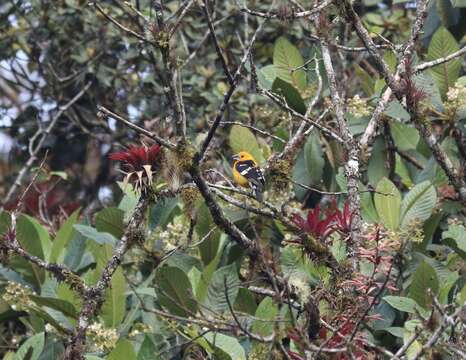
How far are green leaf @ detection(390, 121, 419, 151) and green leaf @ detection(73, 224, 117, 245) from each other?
175 centimetres

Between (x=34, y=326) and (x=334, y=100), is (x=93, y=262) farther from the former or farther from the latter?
(x=334, y=100)

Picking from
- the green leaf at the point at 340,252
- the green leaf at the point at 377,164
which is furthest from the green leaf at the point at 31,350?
the green leaf at the point at 377,164

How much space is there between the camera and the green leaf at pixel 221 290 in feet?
15.9

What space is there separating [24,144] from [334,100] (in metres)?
5.12

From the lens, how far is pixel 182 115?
3.61 meters

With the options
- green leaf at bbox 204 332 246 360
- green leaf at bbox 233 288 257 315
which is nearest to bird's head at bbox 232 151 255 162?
green leaf at bbox 233 288 257 315

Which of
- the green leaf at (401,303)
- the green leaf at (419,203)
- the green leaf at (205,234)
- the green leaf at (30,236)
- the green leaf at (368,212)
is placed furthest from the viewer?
the green leaf at (30,236)

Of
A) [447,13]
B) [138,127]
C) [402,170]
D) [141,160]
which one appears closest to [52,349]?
[141,160]

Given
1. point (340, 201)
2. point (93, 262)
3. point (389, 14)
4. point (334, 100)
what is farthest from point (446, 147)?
point (389, 14)

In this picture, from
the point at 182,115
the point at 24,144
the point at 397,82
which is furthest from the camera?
the point at 24,144

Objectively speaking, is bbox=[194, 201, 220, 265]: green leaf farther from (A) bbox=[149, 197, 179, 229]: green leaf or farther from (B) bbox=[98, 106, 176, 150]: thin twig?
(B) bbox=[98, 106, 176, 150]: thin twig

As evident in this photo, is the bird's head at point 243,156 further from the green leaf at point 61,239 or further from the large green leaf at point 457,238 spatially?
the large green leaf at point 457,238

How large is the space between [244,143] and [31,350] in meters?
1.95

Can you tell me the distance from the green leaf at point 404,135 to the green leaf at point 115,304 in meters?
1.82
